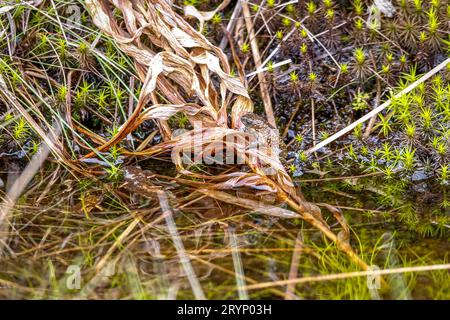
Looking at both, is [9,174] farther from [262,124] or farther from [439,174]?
[439,174]

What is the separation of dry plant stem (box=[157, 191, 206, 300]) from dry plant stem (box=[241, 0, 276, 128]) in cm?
82

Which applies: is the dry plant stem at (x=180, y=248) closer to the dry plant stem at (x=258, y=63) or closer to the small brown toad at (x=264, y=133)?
the small brown toad at (x=264, y=133)

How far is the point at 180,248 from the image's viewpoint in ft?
7.88

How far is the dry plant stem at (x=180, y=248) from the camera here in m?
2.13

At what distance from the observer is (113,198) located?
2.83 m

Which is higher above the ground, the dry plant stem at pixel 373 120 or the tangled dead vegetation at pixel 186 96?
the tangled dead vegetation at pixel 186 96

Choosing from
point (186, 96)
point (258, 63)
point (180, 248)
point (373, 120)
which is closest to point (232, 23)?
point (258, 63)

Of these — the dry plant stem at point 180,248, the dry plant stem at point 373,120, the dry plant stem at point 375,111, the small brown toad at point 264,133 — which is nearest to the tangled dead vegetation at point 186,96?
the small brown toad at point 264,133

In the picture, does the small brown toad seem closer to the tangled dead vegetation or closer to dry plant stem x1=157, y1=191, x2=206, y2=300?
the tangled dead vegetation

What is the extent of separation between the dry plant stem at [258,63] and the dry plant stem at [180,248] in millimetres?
819

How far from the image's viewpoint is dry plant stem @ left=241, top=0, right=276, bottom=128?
327cm

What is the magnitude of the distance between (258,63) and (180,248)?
4.75 ft

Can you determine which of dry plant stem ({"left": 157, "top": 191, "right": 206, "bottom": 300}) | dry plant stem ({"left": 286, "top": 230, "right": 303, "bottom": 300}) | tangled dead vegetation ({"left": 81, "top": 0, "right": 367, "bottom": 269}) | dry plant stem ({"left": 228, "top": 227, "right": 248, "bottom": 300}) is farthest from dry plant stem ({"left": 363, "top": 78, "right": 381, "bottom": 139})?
dry plant stem ({"left": 157, "top": 191, "right": 206, "bottom": 300})

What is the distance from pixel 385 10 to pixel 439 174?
43.1 inches
